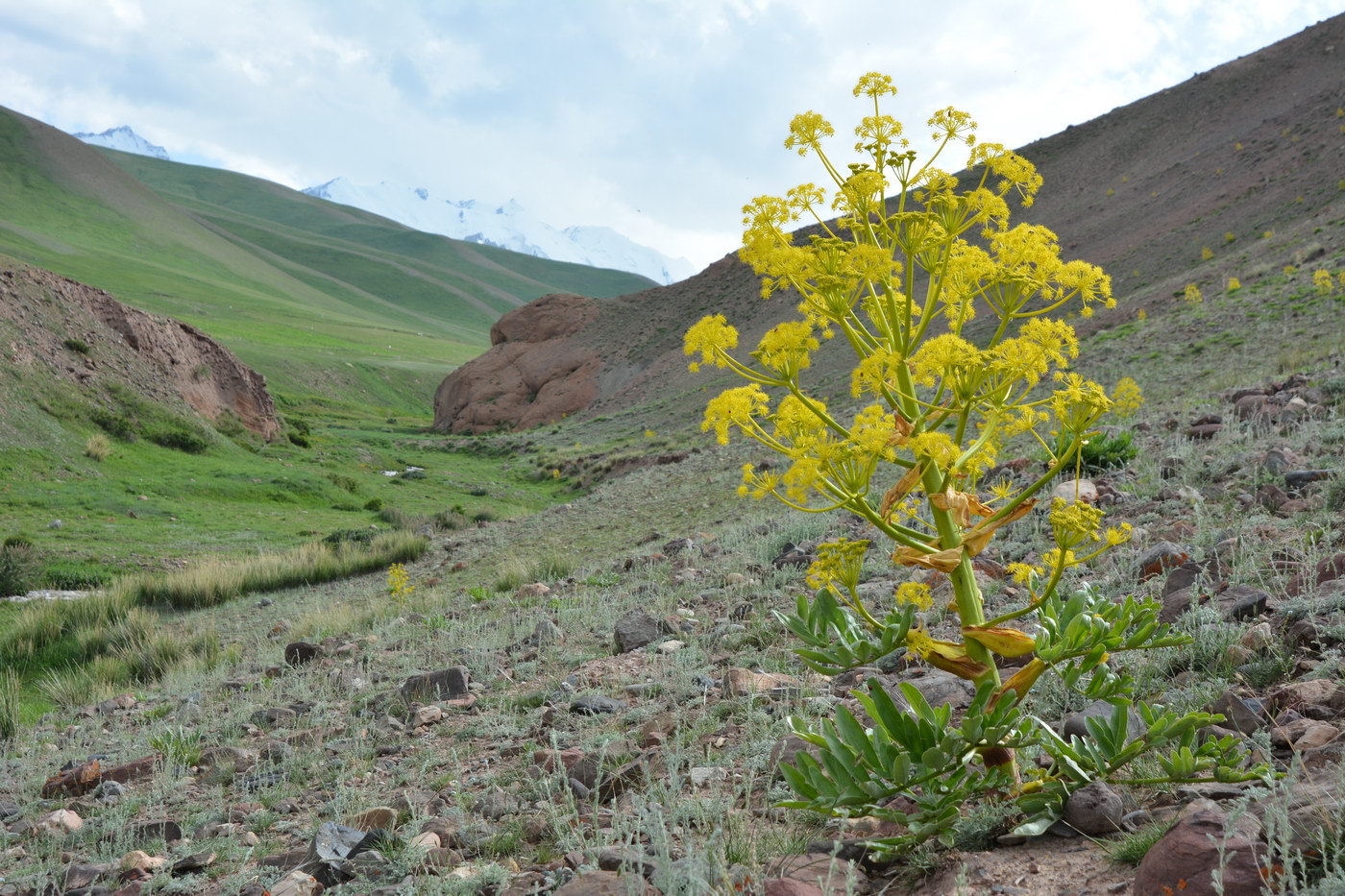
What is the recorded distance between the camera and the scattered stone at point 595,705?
179 inches

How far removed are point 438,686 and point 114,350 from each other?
27393 mm

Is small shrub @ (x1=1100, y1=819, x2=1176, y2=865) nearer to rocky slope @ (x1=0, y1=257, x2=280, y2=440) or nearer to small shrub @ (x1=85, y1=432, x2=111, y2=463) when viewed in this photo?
small shrub @ (x1=85, y1=432, x2=111, y2=463)

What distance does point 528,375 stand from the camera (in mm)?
56156

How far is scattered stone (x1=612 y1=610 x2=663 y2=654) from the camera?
5.78 metres

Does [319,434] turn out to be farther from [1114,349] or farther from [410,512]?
[1114,349]

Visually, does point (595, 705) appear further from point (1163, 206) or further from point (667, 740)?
point (1163, 206)

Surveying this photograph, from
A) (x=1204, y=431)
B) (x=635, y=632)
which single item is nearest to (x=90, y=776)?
(x=635, y=632)

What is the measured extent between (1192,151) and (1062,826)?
48288 mm

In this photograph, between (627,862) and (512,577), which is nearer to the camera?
(627,862)

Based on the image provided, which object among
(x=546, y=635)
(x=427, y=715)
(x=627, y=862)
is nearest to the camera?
(x=627, y=862)

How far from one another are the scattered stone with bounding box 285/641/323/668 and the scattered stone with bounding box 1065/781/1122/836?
7.14 m

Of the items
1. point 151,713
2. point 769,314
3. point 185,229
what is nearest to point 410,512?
point 151,713

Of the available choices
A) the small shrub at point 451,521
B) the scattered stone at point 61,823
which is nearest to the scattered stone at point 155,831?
the scattered stone at point 61,823

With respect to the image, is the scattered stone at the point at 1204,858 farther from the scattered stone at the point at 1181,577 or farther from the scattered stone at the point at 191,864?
the scattered stone at the point at 191,864
